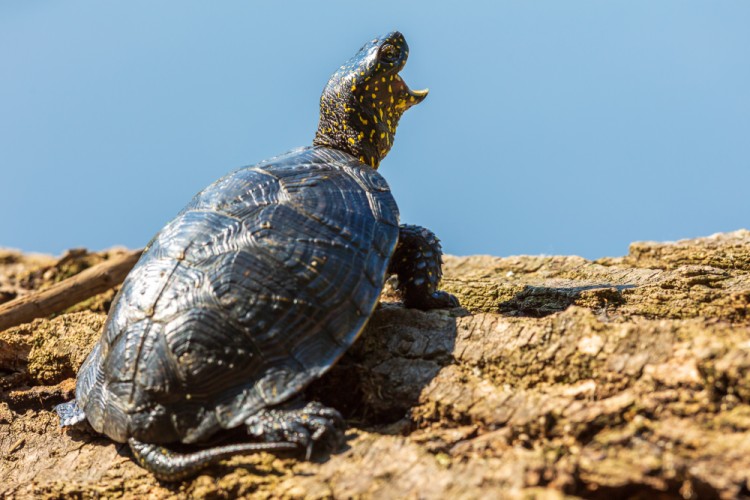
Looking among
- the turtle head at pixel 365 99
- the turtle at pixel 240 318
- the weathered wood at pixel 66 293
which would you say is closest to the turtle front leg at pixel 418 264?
the turtle at pixel 240 318

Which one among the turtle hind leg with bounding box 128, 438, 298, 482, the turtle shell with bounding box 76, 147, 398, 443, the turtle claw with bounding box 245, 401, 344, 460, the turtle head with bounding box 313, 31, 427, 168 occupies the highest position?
the turtle head with bounding box 313, 31, 427, 168

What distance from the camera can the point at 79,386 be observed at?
3.87 meters

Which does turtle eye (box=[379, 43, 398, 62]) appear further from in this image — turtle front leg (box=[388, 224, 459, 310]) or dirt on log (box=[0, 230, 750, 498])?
dirt on log (box=[0, 230, 750, 498])

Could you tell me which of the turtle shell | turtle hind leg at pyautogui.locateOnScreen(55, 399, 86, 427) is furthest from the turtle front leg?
turtle hind leg at pyautogui.locateOnScreen(55, 399, 86, 427)

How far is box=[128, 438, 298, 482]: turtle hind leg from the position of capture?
3.16 meters

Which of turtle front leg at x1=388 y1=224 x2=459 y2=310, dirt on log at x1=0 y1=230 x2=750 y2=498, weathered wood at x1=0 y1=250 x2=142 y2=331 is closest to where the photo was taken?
dirt on log at x1=0 y1=230 x2=750 y2=498

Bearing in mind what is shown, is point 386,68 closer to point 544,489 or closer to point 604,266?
point 604,266

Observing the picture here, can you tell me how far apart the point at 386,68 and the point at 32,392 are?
344 cm

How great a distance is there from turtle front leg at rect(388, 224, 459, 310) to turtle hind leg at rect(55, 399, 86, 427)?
211 cm

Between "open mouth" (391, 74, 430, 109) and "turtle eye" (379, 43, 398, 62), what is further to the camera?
"open mouth" (391, 74, 430, 109)

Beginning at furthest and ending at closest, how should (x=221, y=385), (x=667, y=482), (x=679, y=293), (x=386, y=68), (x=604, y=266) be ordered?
(x=604, y=266) → (x=386, y=68) → (x=679, y=293) → (x=221, y=385) → (x=667, y=482)

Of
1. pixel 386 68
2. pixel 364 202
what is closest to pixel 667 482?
pixel 364 202

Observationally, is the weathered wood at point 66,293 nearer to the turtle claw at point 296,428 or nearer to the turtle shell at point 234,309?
the turtle shell at point 234,309

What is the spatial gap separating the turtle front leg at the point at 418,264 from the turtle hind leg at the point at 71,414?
2112 millimetres
